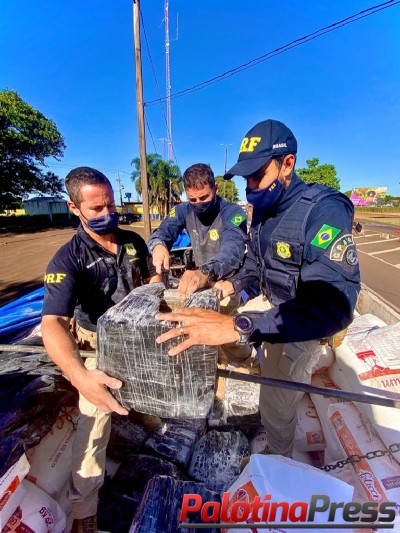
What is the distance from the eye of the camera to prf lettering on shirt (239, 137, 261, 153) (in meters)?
1.46

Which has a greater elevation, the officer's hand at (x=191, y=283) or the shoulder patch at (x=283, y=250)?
the shoulder patch at (x=283, y=250)

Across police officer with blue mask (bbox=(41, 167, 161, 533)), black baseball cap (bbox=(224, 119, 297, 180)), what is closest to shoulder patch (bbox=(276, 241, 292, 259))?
black baseball cap (bbox=(224, 119, 297, 180))

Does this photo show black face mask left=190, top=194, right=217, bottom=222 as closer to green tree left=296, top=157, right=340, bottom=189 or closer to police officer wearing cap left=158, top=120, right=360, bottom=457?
police officer wearing cap left=158, top=120, right=360, bottom=457

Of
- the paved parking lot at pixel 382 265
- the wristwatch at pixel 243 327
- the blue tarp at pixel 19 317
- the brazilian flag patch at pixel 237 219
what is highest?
the brazilian flag patch at pixel 237 219

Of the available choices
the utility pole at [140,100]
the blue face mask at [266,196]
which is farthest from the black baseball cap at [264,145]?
the utility pole at [140,100]

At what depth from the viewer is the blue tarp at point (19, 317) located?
2.86 m

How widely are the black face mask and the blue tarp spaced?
2236 millimetres

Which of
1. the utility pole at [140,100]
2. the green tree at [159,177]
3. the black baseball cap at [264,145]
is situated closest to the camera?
the black baseball cap at [264,145]

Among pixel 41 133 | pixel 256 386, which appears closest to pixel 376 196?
pixel 41 133

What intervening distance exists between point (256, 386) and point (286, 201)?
5.07ft

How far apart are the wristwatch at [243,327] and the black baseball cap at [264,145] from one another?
2.64ft

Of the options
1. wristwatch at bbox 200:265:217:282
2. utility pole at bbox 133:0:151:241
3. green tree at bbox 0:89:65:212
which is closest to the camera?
wristwatch at bbox 200:265:217:282

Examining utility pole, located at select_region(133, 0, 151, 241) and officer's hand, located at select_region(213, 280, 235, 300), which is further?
utility pole, located at select_region(133, 0, 151, 241)

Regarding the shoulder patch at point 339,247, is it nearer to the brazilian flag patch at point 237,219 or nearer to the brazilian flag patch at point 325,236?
the brazilian flag patch at point 325,236
